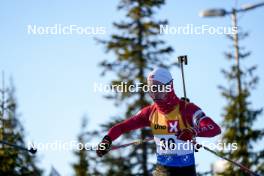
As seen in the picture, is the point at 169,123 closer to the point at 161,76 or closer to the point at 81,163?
the point at 161,76

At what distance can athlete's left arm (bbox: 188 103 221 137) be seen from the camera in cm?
834

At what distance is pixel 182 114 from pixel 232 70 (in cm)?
1884

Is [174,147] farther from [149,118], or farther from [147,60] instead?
[147,60]

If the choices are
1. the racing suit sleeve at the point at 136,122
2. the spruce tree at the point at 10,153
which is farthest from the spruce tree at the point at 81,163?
the racing suit sleeve at the point at 136,122

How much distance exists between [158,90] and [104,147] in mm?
1498

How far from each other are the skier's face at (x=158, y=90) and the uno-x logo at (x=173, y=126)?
1.46ft

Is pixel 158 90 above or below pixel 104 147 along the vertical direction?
above

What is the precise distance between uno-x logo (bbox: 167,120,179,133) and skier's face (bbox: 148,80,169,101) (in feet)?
1.46

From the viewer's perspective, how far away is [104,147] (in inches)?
367

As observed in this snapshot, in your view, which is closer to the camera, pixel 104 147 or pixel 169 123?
pixel 169 123

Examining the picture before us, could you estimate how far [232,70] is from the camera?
2705cm

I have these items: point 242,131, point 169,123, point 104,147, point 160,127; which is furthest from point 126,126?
point 242,131

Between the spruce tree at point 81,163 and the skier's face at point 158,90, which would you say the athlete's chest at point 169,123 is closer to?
the skier's face at point 158,90

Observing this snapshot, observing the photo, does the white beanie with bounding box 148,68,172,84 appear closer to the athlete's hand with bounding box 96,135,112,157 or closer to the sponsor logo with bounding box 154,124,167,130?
the sponsor logo with bounding box 154,124,167,130
